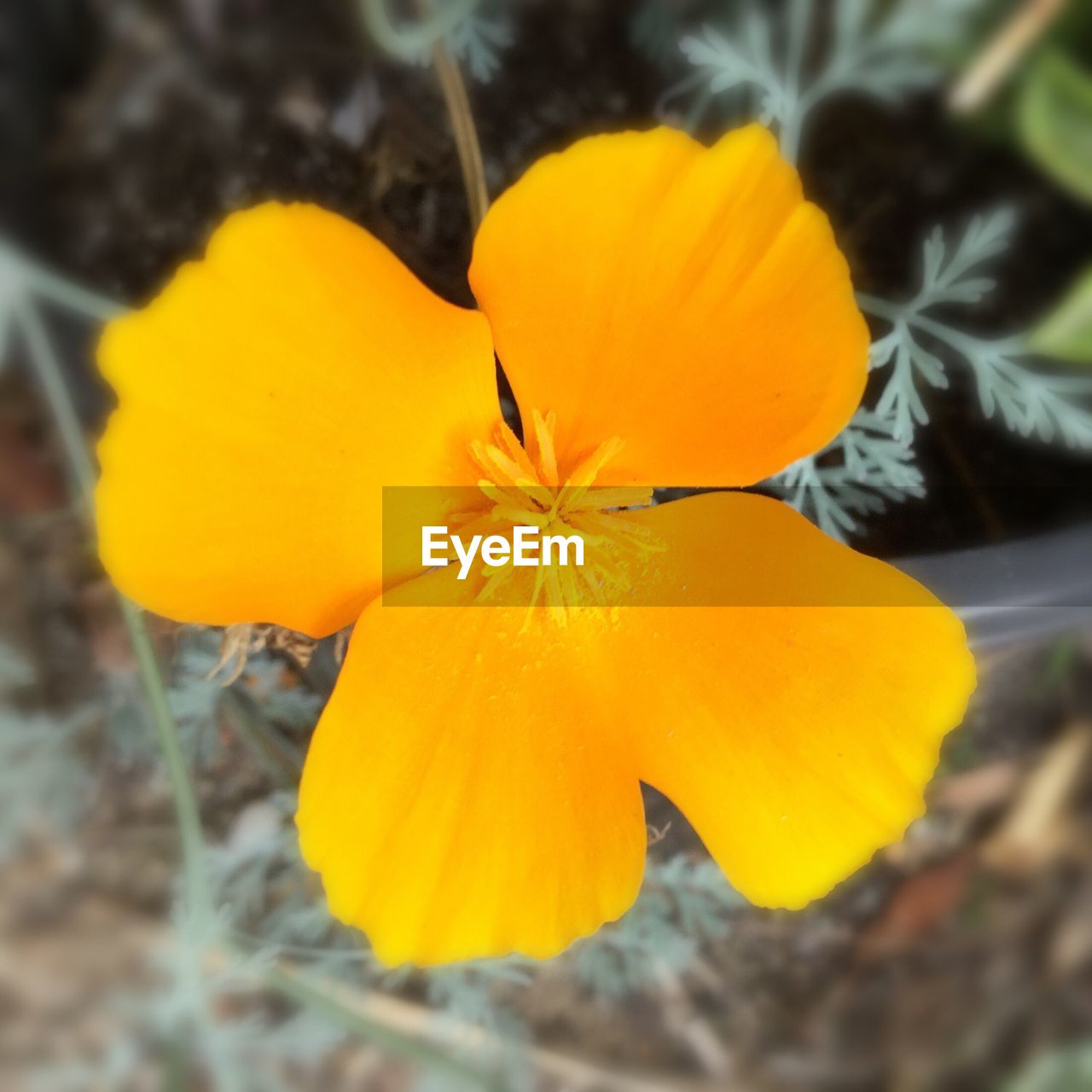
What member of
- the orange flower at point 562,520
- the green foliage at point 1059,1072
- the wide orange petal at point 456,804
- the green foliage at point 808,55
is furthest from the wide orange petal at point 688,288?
the green foliage at point 1059,1072

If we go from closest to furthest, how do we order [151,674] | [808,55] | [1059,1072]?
1. [151,674]
2. [808,55]
3. [1059,1072]

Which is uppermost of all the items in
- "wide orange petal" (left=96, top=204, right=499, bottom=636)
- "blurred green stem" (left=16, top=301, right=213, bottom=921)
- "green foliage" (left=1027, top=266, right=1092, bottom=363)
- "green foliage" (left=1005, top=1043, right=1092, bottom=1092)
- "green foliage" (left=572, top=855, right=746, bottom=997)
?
"wide orange petal" (left=96, top=204, right=499, bottom=636)

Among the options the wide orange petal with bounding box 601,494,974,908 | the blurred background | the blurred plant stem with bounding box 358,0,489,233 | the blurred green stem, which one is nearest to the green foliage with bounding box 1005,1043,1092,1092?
the blurred background

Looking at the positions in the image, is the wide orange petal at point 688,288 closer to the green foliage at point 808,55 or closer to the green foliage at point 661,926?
the green foliage at point 808,55

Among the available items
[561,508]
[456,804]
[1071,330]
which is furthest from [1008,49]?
[456,804]

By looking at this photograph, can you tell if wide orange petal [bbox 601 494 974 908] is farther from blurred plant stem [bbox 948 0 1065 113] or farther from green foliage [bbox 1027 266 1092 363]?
blurred plant stem [bbox 948 0 1065 113]

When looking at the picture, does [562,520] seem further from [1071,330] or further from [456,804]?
[1071,330]
